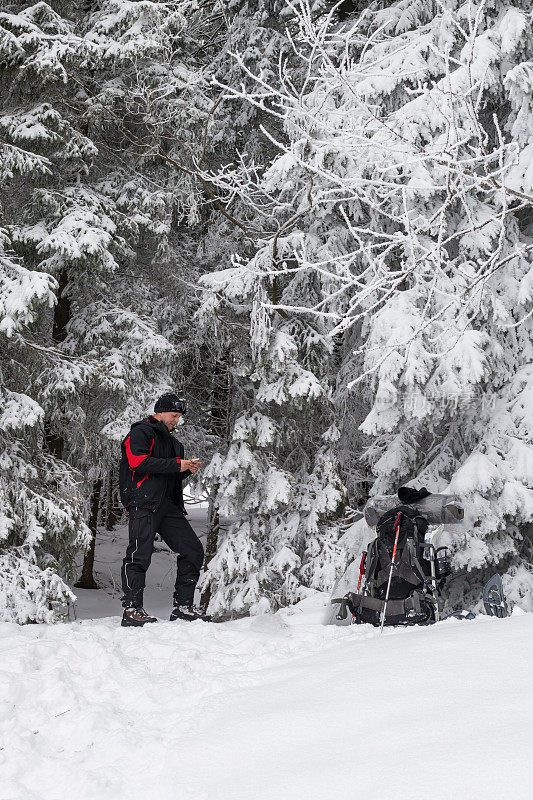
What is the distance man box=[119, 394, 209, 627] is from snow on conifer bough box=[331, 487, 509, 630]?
138cm

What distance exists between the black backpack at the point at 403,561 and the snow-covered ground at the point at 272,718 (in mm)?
993

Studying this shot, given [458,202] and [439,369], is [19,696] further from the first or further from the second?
[458,202]

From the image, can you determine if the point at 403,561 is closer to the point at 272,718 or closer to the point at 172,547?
the point at 172,547

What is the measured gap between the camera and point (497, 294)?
8.48m

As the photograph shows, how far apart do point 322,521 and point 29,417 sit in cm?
503

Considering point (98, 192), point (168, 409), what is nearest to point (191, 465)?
point (168, 409)

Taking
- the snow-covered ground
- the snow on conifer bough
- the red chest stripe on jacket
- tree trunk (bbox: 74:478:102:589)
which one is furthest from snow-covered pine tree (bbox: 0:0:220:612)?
tree trunk (bbox: 74:478:102:589)

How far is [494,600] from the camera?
6.36 metres

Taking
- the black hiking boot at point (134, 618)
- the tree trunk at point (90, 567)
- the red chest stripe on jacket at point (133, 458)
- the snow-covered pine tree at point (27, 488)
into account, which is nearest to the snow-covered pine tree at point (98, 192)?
the snow-covered pine tree at point (27, 488)

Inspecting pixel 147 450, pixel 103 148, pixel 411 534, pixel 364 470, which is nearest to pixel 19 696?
pixel 147 450

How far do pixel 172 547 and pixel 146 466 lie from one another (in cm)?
91

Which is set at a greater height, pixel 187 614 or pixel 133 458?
pixel 133 458

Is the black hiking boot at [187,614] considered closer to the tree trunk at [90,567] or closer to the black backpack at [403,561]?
the black backpack at [403,561]

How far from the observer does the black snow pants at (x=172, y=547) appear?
637 centimetres
